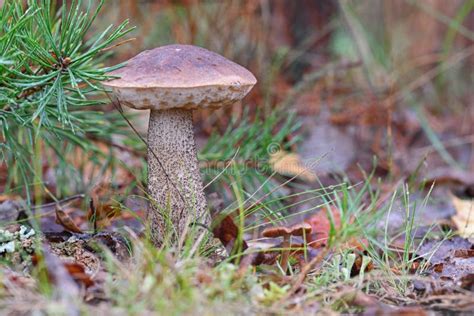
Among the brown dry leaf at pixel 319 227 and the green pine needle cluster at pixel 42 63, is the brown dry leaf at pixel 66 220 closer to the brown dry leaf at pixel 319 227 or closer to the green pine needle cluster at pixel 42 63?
the green pine needle cluster at pixel 42 63

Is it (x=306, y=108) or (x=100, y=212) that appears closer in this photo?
(x=100, y=212)

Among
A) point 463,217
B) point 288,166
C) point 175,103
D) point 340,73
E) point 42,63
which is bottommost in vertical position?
point 463,217

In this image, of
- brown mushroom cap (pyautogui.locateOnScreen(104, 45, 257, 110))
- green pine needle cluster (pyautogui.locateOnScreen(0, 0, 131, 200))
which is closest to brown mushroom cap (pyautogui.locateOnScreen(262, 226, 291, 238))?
brown mushroom cap (pyautogui.locateOnScreen(104, 45, 257, 110))

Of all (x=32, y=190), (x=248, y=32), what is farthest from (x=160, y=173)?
(x=248, y=32)

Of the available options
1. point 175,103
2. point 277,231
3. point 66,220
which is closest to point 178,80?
point 175,103

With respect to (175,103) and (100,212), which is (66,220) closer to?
(100,212)

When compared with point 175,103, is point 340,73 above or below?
below

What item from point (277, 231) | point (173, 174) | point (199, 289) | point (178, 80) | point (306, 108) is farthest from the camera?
point (306, 108)

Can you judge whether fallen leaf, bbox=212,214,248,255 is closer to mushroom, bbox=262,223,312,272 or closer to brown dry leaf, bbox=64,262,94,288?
mushroom, bbox=262,223,312,272
